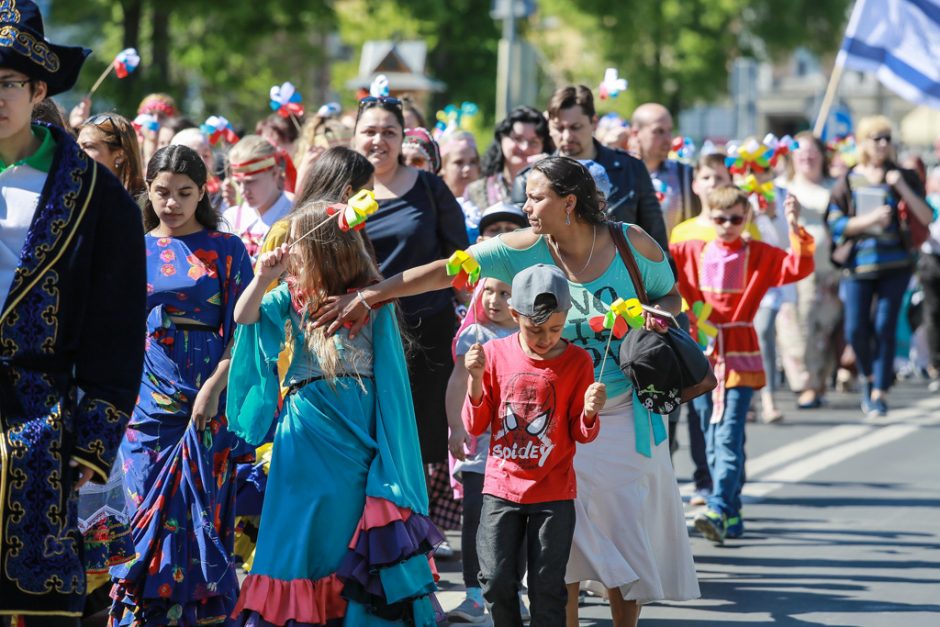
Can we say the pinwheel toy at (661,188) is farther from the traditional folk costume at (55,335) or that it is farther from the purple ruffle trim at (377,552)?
the traditional folk costume at (55,335)

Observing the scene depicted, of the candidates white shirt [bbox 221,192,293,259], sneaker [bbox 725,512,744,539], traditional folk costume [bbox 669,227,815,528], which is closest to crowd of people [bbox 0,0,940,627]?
white shirt [bbox 221,192,293,259]

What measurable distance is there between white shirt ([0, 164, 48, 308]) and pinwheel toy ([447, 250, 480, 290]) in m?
1.82

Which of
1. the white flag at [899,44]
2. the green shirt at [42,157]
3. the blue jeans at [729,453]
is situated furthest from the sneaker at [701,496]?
the white flag at [899,44]

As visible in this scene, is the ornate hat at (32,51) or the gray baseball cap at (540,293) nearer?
the ornate hat at (32,51)

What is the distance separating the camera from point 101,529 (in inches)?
229

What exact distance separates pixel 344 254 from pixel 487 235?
1484 millimetres

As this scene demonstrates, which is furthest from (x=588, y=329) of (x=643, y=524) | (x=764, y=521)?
(x=764, y=521)

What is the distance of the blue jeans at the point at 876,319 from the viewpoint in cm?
1402

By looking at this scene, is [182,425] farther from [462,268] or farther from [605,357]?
[605,357]

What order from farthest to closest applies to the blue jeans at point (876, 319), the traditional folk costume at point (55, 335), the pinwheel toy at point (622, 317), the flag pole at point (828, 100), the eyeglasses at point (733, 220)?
the flag pole at point (828, 100) → the blue jeans at point (876, 319) → the eyeglasses at point (733, 220) → the pinwheel toy at point (622, 317) → the traditional folk costume at point (55, 335)

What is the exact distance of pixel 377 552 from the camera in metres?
5.62

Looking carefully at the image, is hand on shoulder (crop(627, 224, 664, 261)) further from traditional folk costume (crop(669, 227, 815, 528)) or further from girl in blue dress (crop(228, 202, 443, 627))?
traditional folk costume (crop(669, 227, 815, 528))

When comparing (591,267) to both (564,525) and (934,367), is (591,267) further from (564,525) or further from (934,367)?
(934,367)

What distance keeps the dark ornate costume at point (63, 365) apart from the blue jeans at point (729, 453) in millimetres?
4774
